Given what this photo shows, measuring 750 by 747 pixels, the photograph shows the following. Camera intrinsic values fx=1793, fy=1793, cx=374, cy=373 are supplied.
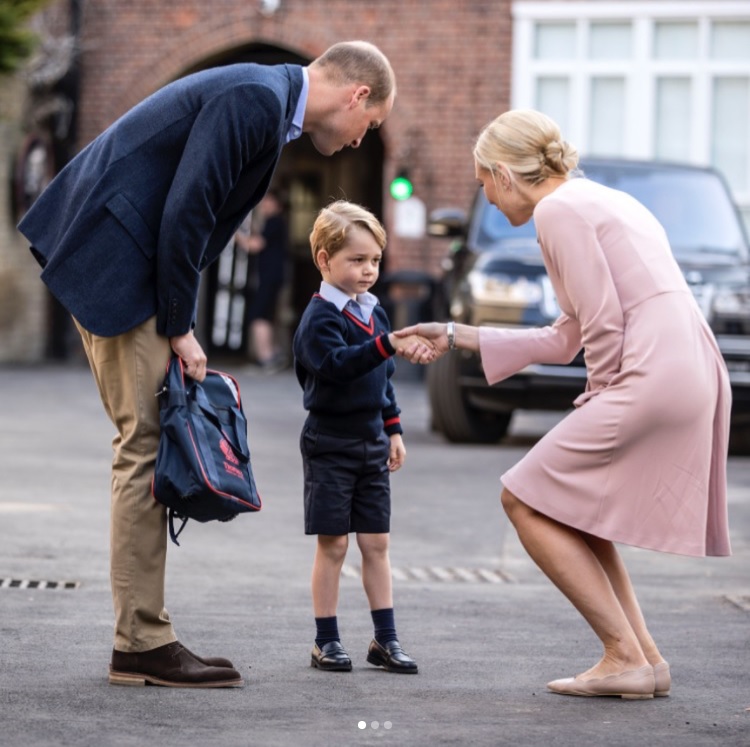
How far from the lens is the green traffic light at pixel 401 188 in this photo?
802 inches

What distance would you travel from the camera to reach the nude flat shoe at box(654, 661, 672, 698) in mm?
4812

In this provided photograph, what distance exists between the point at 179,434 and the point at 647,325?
1.26 metres

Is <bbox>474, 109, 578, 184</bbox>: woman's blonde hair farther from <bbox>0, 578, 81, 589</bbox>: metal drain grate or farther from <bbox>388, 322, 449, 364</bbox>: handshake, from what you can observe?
<bbox>0, 578, 81, 589</bbox>: metal drain grate

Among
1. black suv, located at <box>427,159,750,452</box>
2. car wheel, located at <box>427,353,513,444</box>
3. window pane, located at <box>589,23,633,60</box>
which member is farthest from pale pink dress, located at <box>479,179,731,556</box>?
window pane, located at <box>589,23,633,60</box>

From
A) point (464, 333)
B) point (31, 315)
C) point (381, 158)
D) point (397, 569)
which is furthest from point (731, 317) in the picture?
point (381, 158)

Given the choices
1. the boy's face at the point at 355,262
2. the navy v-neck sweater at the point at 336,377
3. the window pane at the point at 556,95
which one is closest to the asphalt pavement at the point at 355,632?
the navy v-neck sweater at the point at 336,377

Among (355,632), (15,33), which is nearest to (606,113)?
(15,33)

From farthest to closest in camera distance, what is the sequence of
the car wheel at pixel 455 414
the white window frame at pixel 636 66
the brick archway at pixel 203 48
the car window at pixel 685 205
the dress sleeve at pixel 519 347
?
the brick archway at pixel 203 48 → the white window frame at pixel 636 66 → the car window at pixel 685 205 → the car wheel at pixel 455 414 → the dress sleeve at pixel 519 347

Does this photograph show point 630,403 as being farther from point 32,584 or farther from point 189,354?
point 32,584

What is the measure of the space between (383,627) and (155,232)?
4.39ft

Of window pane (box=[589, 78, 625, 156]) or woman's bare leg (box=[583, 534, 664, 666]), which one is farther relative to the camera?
window pane (box=[589, 78, 625, 156])

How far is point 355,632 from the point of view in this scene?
5773 mm

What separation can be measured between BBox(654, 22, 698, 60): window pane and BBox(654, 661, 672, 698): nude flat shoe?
16.2 m

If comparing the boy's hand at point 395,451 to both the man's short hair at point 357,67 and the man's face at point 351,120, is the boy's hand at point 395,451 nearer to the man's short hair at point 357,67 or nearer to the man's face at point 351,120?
the man's face at point 351,120
